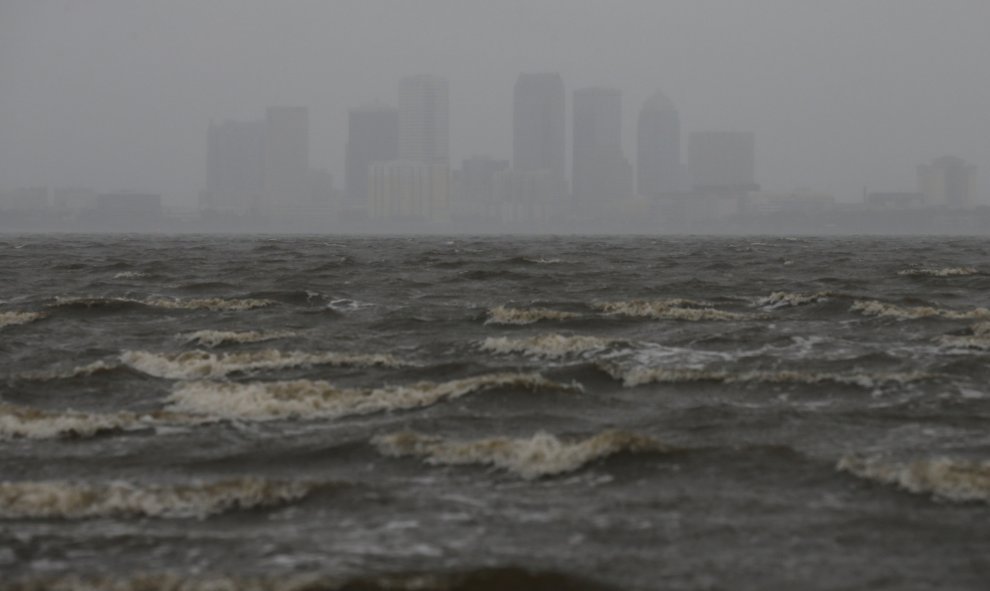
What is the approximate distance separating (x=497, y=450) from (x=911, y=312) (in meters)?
14.5

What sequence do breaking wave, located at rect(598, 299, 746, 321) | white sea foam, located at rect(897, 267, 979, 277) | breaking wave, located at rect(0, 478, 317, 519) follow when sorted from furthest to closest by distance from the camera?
white sea foam, located at rect(897, 267, 979, 277) → breaking wave, located at rect(598, 299, 746, 321) → breaking wave, located at rect(0, 478, 317, 519)

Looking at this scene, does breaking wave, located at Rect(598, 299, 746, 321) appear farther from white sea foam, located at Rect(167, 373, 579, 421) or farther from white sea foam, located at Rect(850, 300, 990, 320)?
white sea foam, located at Rect(167, 373, 579, 421)

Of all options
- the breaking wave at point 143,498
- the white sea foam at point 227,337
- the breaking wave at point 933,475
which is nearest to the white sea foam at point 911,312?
the white sea foam at point 227,337

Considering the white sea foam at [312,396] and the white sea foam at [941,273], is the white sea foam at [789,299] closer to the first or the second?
the white sea foam at [941,273]

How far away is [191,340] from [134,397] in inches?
199

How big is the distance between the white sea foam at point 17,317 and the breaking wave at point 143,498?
1327 centimetres

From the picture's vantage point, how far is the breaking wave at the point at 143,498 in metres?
Answer: 8.77

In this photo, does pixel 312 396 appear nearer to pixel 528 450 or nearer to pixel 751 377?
pixel 528 450

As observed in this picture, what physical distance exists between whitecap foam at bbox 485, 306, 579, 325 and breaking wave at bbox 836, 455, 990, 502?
11945mm

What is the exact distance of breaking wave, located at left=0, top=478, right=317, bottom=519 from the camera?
8766 millimetres

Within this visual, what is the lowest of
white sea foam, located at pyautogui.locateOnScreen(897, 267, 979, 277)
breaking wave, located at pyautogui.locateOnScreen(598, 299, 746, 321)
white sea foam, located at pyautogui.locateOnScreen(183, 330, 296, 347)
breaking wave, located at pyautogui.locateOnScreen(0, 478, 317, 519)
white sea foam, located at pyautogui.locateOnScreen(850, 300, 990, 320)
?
breaking wave, located at pyautogui.locateOnScreen(0, 478, 317, 519)

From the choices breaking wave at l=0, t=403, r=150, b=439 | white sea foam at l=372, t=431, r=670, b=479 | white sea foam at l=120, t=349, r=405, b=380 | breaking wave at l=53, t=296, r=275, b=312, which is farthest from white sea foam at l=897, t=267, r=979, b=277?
breaking wave at l=0, t=403, r=150, b=439

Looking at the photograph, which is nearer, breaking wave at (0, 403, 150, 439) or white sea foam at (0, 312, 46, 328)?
breaking wave at (0, 403, 150, 439)

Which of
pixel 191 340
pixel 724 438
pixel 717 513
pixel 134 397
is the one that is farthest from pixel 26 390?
pixel 717 513
